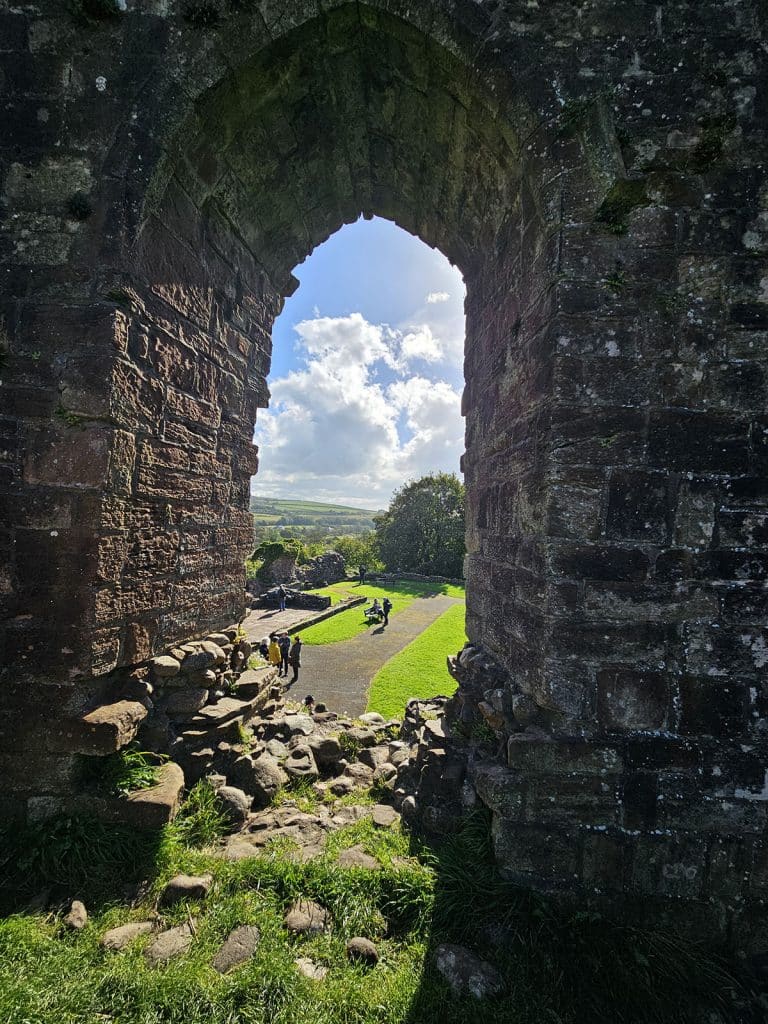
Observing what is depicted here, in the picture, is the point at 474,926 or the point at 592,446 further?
the point at 592,446

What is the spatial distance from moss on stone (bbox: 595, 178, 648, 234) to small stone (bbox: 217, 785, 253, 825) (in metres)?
4.84

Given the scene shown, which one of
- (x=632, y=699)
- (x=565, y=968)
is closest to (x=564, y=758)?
(x=632, y=699)

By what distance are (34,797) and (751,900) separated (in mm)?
4554

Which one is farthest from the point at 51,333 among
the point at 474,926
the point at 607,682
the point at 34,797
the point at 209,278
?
the point at 474,926

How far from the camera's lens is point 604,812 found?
2.66 m

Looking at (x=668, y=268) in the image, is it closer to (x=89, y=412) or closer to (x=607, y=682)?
(x=607, y=682)

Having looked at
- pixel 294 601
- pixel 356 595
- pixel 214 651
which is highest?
pixel 214 651

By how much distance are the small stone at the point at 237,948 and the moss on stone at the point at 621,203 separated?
15.3ft

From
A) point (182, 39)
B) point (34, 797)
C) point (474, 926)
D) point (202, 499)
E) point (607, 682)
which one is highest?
point (182, 39)

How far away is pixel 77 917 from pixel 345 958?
1.53 metres

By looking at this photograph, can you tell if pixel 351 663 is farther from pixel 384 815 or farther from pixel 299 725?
pixel 384 815

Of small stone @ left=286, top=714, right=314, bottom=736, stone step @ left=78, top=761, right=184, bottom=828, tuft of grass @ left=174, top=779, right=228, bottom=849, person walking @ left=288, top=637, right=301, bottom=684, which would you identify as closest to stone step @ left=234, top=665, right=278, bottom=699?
small stone @ left=286, top=714, right=314, bottom=736

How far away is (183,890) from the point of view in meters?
2.65

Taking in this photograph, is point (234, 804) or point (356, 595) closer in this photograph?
point (234, 804)
